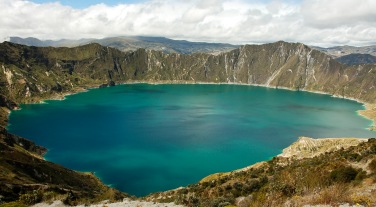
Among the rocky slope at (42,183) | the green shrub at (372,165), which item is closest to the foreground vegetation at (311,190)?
the green shrub at (372,165)

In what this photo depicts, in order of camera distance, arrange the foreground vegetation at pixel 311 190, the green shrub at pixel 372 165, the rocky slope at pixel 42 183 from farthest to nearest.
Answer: the rocky slope at pixel 42 183 → the green shrub at pixel 372 165 → the foreground vegetation at pixel 311 190

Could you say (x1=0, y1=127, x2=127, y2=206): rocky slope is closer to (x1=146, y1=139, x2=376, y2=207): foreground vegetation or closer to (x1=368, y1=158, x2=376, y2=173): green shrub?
(x1=146, y1=139, x2=376, y2=207): foreground vegetation

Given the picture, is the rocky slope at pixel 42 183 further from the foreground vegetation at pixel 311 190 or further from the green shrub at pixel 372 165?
the green shrub at pixel 372 165

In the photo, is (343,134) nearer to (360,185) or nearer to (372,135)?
(372,135)

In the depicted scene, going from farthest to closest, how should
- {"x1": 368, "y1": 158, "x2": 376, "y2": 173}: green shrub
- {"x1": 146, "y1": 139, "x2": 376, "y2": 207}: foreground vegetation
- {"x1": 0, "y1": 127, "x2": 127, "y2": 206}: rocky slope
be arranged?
{"x1": 0, "y1": 127, "x2": 127, "y2": 206}: rocky slope, {"x1": 368, "y1": 158, "x2": 376, "y2": 173}: green shrub, {"x1": 146, "y1": 139, "x2": 376, "y2": 207}: foreground vegetation

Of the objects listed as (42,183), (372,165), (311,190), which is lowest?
(42,183)

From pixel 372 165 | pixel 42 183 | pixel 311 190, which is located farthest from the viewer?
pixel 42 183

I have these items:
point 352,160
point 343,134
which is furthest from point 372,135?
point 352,160

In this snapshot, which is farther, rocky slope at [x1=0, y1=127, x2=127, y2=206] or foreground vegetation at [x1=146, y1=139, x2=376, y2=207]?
rocky slope at [x1=0, y1=127, x2=127, y2=206]

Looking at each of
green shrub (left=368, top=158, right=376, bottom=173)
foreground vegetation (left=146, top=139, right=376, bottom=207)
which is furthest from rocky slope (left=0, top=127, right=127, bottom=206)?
green shrub (left=368, top=158, right=376, bottom=173)

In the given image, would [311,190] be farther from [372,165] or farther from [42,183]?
[42,183]

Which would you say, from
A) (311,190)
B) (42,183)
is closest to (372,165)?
(311,190)
